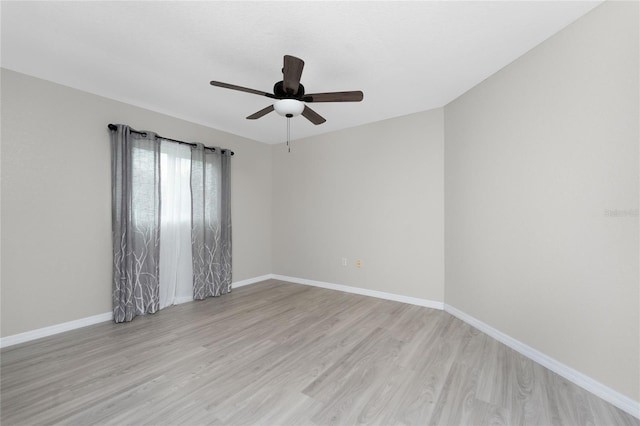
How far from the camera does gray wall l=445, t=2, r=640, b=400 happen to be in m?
1.57

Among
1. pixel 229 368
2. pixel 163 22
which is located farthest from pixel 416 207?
pixel 163 22

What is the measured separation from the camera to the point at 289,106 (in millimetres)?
2109

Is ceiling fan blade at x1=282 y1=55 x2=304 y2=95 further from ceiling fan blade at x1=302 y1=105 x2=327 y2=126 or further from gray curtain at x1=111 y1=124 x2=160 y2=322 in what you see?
gray curtain at x1=111 y1=124 x2=160 y2=322

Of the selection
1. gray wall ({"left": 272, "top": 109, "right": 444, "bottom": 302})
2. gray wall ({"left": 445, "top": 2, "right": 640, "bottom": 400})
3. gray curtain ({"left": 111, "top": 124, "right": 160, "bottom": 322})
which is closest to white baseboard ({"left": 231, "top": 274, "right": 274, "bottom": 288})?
gray wall ({"left": 272, "top": 109, "right": 444, "bottom": 302})

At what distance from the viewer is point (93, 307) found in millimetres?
2816

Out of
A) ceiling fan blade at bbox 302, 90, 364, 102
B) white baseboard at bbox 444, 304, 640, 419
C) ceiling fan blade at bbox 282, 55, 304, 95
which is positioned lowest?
white baseboard at bbox 444, 304, 640, 419

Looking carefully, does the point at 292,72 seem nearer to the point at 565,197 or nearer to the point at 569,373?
the point at 565,197

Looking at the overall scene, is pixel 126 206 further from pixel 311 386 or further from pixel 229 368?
pixel 311 386

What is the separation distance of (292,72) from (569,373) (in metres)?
2.87

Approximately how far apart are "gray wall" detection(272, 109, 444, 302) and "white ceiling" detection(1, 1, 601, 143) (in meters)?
0.82

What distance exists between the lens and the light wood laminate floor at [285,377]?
1525 millimetres

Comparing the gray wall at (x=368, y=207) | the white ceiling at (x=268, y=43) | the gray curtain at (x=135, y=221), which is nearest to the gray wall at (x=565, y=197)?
the white ceiling at (x=268, y=43)

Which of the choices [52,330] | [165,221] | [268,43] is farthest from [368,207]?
[52,330]

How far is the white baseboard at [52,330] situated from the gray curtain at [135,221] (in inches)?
6.8
